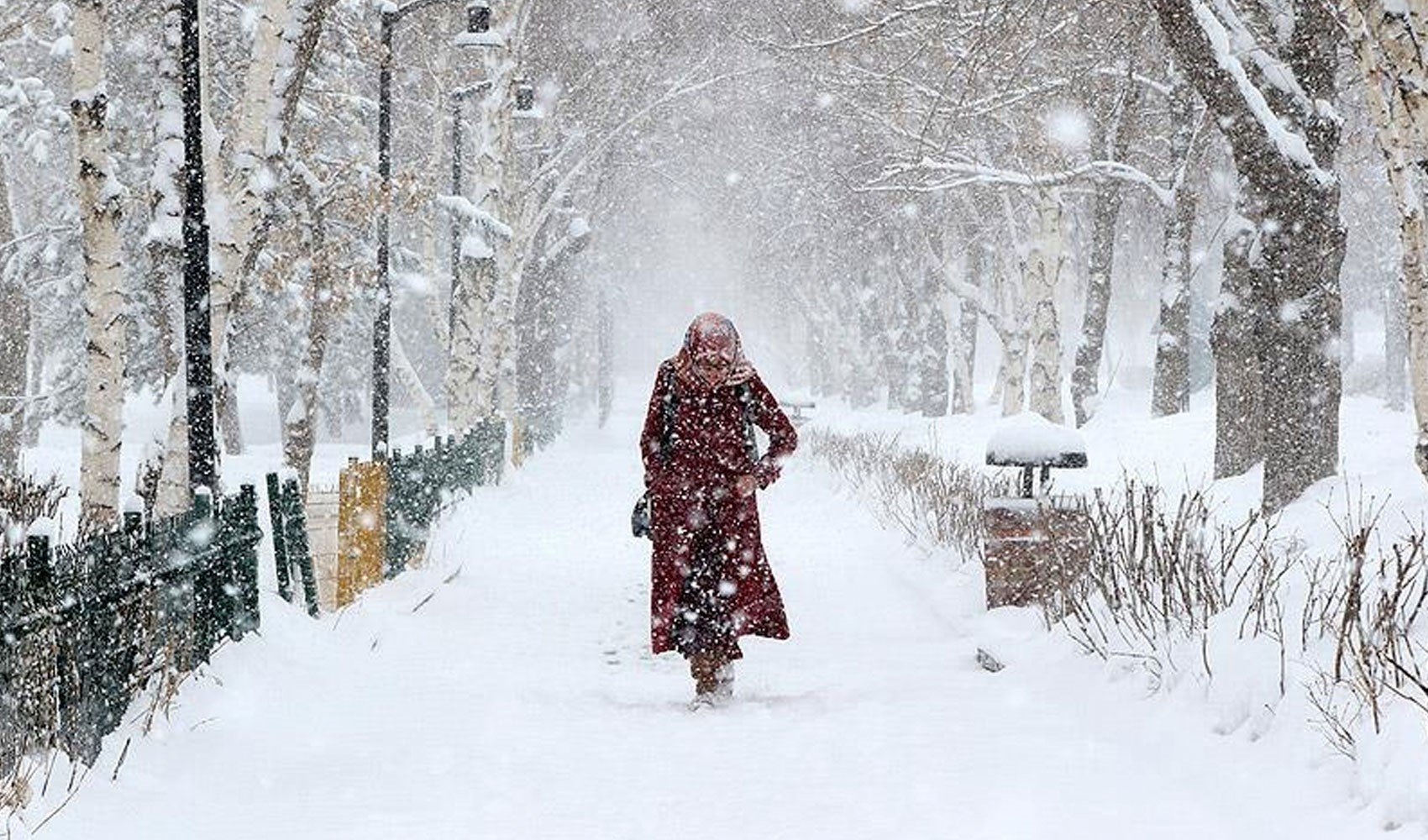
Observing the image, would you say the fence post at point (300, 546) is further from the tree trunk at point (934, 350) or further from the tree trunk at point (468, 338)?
the tree trunk at point (934, 350)

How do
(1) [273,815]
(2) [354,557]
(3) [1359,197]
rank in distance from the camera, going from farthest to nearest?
(3) [1359,197] < (2) [354,557] < (1) [273,815]

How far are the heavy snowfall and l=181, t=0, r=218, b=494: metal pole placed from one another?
0.03 m

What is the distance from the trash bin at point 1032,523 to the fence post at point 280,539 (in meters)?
4.12

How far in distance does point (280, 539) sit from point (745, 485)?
9.77ft

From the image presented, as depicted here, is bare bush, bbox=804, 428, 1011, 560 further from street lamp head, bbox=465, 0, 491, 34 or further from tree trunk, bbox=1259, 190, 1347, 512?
street lamp head, bbox=465, 0, 491, 34

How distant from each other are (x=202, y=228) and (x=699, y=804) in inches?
201

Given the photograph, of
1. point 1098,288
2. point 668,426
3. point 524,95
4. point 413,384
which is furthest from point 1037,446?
point 413,384

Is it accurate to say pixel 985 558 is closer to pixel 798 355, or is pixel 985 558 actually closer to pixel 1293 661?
pixel 1293 661

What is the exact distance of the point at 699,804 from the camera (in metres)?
4.56

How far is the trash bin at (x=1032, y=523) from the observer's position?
770cm

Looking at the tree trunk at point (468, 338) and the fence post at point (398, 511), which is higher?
the tree trunk at point (468, 338)

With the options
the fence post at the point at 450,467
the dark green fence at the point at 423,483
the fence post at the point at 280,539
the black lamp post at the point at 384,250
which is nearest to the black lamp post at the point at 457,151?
the black lamp post at the point at 384,250

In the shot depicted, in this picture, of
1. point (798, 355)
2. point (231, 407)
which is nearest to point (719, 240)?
point (798, 355)

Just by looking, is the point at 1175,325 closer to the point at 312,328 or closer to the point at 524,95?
the point at 524,95
